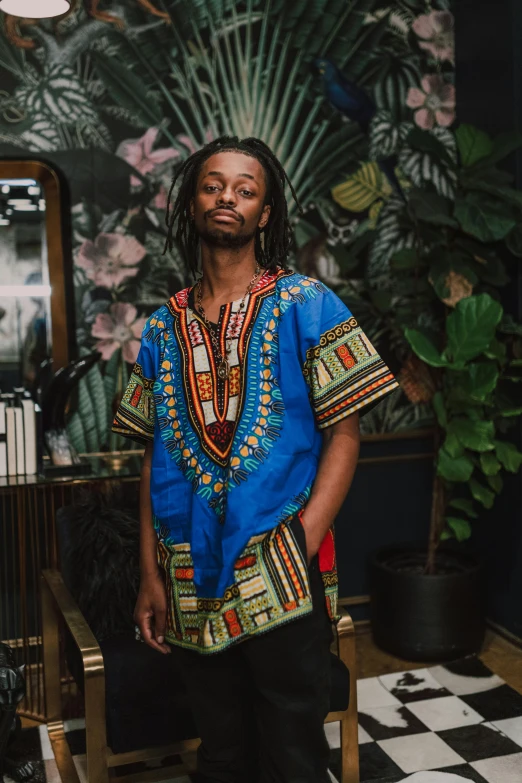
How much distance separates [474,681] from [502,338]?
1277mm

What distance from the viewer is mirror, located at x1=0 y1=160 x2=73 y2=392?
10.1 ft

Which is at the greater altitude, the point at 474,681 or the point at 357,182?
the point at 357,182

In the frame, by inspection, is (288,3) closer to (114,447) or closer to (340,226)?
(340,226)

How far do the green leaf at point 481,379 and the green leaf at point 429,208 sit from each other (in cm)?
52

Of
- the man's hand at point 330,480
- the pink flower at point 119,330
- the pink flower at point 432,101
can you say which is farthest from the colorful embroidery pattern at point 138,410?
the pink flower at point 432,101

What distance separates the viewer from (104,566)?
2369 mm

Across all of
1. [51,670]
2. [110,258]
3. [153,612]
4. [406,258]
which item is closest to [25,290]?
[110,258]

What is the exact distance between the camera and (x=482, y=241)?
122 inches

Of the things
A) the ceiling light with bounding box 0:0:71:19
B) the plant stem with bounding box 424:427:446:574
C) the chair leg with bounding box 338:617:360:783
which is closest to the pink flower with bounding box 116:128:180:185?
the ceiling light with bounding box 0:0:71:19

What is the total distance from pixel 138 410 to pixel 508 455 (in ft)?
6.00

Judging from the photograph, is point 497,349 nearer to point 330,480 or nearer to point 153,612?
point 330,480

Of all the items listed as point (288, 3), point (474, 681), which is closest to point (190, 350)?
point (474, 681)

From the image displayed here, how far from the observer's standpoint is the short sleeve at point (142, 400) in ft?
5.45

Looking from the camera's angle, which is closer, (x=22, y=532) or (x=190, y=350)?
(x=190, y=350)
